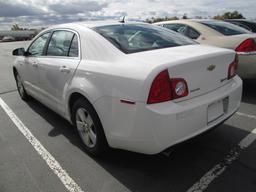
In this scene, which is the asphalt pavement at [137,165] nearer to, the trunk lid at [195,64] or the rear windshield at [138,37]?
the trunk lid at [195,64]

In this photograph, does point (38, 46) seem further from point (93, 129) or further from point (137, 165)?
point (137, 165)

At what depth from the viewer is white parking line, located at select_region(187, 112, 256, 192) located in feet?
8.30

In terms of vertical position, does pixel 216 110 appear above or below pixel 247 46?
below

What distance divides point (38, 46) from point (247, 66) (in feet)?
12.0

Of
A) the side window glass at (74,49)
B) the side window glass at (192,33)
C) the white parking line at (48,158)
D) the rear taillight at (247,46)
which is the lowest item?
the white parking line at (48,158)

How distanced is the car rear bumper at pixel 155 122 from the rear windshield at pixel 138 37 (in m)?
0.67

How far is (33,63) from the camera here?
4238 mm

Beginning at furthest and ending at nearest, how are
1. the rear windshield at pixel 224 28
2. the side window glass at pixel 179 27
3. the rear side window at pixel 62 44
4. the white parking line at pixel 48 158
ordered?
the side window glass at pixel 179 27 < the rear windshield at pixel 224 28 < the rear side window at pixel 62 44 < the white parking line at pixel 48 158

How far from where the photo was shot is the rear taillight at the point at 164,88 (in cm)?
227

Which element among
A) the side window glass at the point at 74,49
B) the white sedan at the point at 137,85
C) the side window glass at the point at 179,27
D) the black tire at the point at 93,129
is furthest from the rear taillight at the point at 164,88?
the side window glass at the point at 179,27

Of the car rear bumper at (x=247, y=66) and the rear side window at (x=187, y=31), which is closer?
the car rear bumper at (x=247, y=66)

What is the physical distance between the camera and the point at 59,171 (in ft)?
9.58

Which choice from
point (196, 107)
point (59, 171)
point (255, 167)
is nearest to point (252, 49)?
point (255, 167)

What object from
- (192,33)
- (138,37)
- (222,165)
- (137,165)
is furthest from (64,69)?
(192,33)
